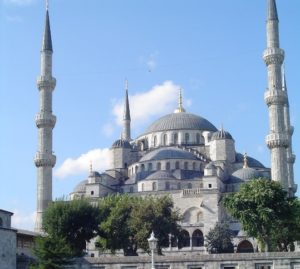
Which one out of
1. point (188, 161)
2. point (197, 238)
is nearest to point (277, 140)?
point (197, 238)

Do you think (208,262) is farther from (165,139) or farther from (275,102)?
(165,139)

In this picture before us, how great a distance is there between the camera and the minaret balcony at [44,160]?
1706 inches

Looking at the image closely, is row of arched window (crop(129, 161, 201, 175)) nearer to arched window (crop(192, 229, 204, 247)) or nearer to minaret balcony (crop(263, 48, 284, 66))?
arched window (crop(192, 229, 204, 247))

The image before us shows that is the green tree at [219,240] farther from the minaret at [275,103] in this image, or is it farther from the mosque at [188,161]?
the minaret at [275,103]

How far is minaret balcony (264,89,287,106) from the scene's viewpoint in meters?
40.3

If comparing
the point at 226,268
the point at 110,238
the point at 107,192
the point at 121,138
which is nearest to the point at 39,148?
the point at 107,192

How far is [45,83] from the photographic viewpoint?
4472 centimetres

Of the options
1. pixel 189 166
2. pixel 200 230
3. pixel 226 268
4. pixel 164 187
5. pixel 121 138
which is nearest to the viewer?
pixel 226 268

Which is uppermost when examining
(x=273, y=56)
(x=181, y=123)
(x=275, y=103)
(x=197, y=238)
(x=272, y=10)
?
(x=272, y=10)

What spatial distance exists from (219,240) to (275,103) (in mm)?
Answer: 9381

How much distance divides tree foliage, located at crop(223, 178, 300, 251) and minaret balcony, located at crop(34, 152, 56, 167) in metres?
16.7

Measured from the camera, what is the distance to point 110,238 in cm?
3422

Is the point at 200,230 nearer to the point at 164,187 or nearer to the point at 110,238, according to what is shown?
the point at 164,187

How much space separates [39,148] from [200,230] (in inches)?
502
